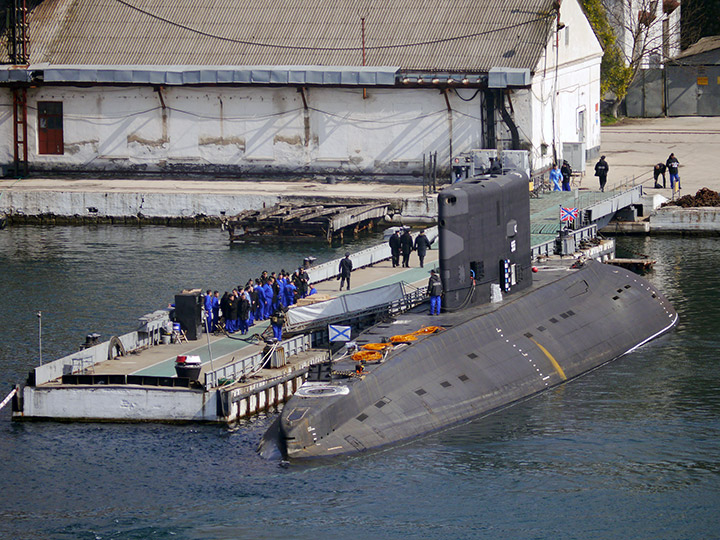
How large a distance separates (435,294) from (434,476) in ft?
28.5

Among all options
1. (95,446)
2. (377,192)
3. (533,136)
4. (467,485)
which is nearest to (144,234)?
(377,192)

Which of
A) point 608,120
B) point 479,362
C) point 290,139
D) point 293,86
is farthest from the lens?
point 608,120

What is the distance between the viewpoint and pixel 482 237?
37688 mm

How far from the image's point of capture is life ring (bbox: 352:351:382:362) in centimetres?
3384

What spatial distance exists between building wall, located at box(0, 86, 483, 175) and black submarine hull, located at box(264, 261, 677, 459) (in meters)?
24.4

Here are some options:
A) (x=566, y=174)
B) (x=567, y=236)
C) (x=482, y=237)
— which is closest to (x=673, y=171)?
(x=566, y=174)

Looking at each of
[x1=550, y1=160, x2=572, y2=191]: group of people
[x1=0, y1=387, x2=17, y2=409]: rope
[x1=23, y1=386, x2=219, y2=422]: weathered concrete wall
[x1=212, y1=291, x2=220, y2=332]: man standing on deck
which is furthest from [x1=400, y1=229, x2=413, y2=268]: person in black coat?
[x1=0, y1=387, x2=17, y2=409]: rope

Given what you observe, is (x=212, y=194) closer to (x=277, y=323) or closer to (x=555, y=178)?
(x=555, y=178)

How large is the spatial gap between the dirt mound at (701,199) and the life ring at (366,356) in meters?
32.8

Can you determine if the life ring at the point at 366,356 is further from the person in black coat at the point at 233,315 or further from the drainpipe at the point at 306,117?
the drainpipe at the point at 306,117

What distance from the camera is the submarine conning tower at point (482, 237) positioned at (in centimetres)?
3662

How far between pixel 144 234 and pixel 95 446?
33.5 m

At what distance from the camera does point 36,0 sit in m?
78.1

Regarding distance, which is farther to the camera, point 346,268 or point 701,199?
point 701,199
